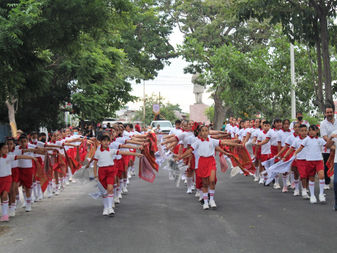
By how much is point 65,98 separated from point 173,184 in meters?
13.8

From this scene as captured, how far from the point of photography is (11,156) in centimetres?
952

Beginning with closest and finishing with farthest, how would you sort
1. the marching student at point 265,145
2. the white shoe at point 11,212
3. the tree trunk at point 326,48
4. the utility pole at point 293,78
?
1. the white shoe at point 11,212
2. the marching student at point 265,145
3. the tree trunk at point 326,48
4. the utility pole at point 293,78

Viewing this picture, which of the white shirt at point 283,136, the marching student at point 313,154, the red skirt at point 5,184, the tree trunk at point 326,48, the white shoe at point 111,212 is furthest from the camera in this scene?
the tree trunk at point 326,48

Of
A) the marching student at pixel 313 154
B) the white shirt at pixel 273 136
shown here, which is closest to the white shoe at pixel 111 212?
the marching student at pixel 313 154

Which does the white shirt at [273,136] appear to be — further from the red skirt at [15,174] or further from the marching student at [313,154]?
the red skirt at [15,174]

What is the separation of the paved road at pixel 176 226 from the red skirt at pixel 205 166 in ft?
2.44

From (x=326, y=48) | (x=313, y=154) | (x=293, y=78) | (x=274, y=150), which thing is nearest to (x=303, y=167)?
(x=313, y=154)

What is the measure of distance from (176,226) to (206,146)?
255 cm

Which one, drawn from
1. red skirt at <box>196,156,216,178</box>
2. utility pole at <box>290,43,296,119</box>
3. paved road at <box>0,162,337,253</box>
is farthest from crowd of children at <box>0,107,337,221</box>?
utility pole at <box>290,43,296,119</box>

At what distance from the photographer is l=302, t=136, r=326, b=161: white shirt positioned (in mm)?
10734

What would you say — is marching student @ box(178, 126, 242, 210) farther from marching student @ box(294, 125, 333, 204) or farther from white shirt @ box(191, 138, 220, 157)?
marching student @ box(294, 125, 333, 204)

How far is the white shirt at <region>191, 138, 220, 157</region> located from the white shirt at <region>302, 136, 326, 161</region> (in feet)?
7.09

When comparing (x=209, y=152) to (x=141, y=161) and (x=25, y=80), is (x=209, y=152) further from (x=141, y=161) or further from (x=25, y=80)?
(x=25, y=80)

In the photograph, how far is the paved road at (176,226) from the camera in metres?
6.83
